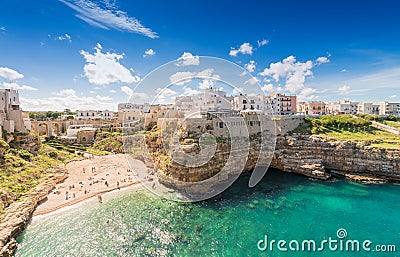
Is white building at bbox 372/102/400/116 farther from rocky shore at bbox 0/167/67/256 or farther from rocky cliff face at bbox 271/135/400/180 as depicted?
rocky shore at bbox 0/167/67/256

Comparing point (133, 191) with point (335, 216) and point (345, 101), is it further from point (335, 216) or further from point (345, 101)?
point (345, 101)

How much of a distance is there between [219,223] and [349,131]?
97.7ft

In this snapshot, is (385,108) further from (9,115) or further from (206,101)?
(9,115)

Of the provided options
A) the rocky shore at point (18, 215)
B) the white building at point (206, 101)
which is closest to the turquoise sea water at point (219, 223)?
the rocky shore at point (18, 215)

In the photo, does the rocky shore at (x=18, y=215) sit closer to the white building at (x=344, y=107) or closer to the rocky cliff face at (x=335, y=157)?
A: the rocky cliff face at (x=335, y=157)

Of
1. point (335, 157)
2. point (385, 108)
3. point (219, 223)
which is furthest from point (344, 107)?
point (219, 223)

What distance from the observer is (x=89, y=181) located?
2798 centimetres

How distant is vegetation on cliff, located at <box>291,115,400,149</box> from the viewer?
29.8m

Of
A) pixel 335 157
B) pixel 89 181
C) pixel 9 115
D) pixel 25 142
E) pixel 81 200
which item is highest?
pixel 9 115

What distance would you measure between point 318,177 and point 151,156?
2373 cm

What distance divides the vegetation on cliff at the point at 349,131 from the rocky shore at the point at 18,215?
35.1 m

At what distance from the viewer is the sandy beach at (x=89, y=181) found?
21984 millimetres

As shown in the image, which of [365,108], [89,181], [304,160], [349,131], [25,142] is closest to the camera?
[89,181]

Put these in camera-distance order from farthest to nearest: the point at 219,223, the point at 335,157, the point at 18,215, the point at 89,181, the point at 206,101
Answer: the point at 206,101
the point at 335,157
the point at 89,181
the point at 219,223
the point at 18,215
